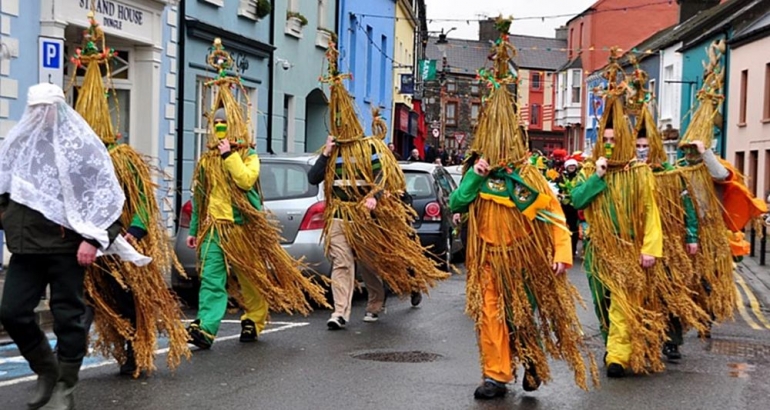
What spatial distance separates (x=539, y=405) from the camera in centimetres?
696

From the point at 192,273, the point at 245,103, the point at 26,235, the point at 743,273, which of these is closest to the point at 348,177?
the point at 245,103

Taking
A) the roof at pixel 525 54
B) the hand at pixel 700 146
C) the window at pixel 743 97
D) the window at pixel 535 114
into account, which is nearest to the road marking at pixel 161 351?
the hand at pixel 700 146

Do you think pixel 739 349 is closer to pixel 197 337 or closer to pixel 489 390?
pixel 489 390

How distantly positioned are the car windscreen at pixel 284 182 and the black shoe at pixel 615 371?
4.29m

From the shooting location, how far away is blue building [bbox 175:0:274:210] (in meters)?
19.2

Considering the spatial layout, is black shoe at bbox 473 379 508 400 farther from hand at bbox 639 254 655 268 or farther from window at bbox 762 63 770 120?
window at bbox 762 63 770 120

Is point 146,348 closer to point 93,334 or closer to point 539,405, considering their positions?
point 93,334

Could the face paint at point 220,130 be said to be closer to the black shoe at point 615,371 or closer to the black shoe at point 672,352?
the black shoe at point 615,371

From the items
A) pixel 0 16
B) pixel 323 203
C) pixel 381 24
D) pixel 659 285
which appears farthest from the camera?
pixel 381 24

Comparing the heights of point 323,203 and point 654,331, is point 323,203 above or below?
above

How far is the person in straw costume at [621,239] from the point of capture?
7.92 metres

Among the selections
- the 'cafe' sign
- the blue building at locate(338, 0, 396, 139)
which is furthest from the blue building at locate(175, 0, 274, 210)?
the blue building at locate(338, 0, 396, 139)

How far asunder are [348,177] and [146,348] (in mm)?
3296

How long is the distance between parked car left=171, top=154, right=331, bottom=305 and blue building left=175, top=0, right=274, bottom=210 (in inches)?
225
